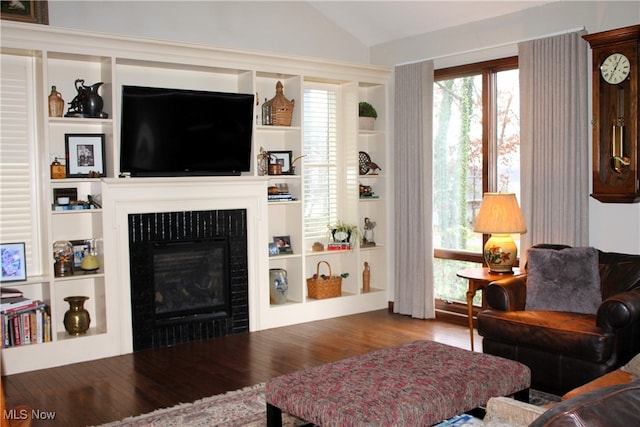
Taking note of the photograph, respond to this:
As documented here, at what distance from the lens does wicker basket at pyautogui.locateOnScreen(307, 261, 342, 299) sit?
20.7 ft

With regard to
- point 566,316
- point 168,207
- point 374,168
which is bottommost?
point 566,316

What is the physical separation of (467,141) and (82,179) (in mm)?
3429

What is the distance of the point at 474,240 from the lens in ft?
19.8

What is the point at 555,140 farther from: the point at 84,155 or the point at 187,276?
the point at 84,155

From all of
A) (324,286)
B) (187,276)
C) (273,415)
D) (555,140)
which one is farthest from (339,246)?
(273,415)

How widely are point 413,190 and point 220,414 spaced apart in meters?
3.25

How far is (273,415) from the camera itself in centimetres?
311

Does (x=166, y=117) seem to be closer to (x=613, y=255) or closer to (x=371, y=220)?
(x=371, y=220)

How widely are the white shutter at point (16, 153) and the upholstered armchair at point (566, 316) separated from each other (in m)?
3.56

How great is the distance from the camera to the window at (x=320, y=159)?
6453 mm

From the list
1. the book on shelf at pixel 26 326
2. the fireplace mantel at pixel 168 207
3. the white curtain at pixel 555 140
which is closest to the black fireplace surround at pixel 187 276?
the fireplace mantel at pixel 168 207

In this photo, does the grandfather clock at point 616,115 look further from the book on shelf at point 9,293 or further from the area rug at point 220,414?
the book on shelf at point 9,293

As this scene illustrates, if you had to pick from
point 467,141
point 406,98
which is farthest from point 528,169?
point 406,98

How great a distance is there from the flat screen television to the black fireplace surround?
0.40 m
